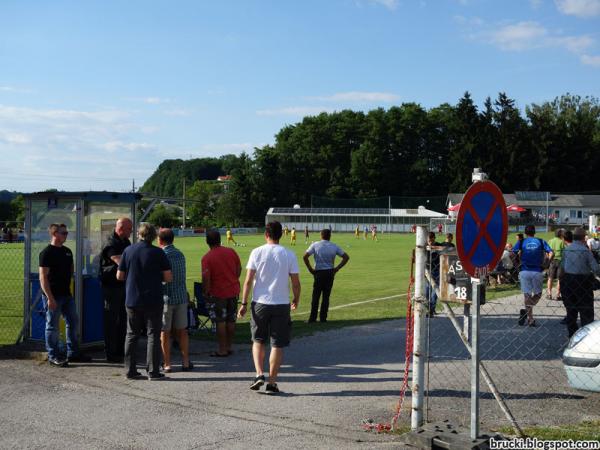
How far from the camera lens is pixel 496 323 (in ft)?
42.3

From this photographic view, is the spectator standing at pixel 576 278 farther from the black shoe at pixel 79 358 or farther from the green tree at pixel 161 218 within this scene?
the green tree at pixel 161 218

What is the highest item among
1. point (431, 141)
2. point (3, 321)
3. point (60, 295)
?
point (431, 141)

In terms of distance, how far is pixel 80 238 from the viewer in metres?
9.80

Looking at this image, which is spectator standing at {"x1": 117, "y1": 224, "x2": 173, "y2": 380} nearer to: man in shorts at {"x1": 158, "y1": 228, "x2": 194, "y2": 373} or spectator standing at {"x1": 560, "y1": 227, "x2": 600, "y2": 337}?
man in shorts at {"x1": 158, "y1": 228, "x2": 194, "y2": 373}

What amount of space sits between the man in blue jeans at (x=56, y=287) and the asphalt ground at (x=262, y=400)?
0.34 metres

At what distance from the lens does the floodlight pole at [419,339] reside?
19.3 feet

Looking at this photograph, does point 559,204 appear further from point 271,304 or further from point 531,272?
point 271,304

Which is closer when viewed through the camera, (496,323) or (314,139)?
(496,323)

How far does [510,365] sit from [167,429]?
15.9ft

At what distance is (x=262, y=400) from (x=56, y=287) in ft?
11.1

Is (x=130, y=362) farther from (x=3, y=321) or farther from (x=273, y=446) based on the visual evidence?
A: (x=3, y=321)

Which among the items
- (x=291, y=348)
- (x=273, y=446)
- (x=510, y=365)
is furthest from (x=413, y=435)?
(x=291, y=348)

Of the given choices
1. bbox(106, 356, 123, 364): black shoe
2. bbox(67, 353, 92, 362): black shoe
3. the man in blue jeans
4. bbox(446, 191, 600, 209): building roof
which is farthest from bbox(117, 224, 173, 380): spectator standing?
bbox(446, 191, 600, 209): building roof

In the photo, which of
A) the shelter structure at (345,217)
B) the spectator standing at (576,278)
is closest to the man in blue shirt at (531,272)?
the spectator standing at (576,278)
